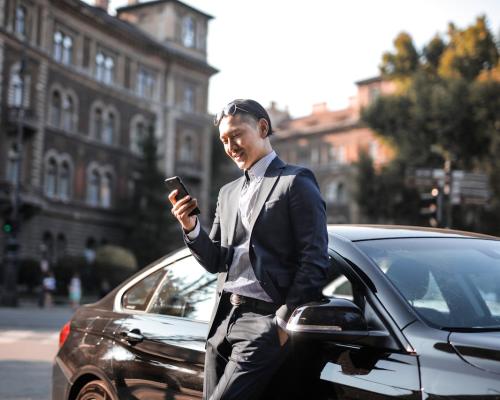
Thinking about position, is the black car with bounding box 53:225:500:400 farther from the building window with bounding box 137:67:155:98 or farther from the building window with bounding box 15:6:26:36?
the building window with bounding box 137:67:155:98

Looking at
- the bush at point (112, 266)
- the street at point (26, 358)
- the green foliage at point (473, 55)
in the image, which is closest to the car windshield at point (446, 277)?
the street at point (26, 358)

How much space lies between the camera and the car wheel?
4042 millimetres

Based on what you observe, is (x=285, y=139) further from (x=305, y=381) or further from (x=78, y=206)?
(x=305, y=381)

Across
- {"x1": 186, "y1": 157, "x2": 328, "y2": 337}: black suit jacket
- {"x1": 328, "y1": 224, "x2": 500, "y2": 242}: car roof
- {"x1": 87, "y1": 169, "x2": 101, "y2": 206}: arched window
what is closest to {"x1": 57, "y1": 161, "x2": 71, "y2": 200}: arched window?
{"x1": 87, "y1": 169, "x2": 101, "y2": 206}: arched window

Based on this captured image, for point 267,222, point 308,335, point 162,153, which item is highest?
point 162,153

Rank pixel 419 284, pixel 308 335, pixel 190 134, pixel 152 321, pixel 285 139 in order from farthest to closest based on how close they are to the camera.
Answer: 1. pixel 285 139
2. pixel 190 134
3. pixel 152 321
4. pixel 419 284
5. pixel 308 335

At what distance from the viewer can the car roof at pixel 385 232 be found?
341 cm

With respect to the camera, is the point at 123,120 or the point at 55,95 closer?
the point at 55,95

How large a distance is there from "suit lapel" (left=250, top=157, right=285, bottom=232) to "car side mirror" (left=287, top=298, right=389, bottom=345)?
0.44 meters

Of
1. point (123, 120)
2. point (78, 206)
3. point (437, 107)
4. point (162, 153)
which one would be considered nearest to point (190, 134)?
point (162, 153)

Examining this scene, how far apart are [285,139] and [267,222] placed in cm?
7105

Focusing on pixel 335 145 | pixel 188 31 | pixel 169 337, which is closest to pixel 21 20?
pixel 188 31

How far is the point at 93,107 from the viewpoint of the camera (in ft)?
150

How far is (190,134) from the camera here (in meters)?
53.6
